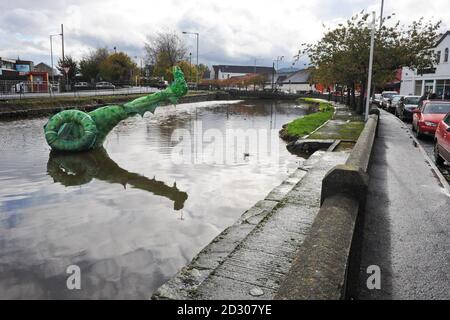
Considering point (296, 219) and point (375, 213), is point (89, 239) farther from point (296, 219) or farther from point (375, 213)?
point (375, 213)

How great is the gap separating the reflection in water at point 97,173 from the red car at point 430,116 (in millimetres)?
11061

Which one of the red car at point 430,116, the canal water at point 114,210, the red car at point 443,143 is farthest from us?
the red car at point 430,116

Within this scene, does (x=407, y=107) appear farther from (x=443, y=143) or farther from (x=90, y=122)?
(x=90, y=122)

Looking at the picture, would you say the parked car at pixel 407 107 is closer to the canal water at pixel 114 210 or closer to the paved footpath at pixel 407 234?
the canal water at pixel 114 210

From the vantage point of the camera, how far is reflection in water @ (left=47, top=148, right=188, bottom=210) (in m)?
9.50

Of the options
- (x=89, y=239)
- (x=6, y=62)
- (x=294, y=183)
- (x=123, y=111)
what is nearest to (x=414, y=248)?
(x=294, y=183)

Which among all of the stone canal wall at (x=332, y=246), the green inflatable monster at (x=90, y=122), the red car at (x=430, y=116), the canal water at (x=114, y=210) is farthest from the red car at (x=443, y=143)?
the green inflatable monster at (x=90, y=122)

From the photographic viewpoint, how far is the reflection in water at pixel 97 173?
374 inches

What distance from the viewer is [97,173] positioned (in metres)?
11.3

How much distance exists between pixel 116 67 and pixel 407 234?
257 feet

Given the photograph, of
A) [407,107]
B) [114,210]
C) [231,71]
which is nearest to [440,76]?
[407,107]

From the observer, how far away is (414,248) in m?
5.34
